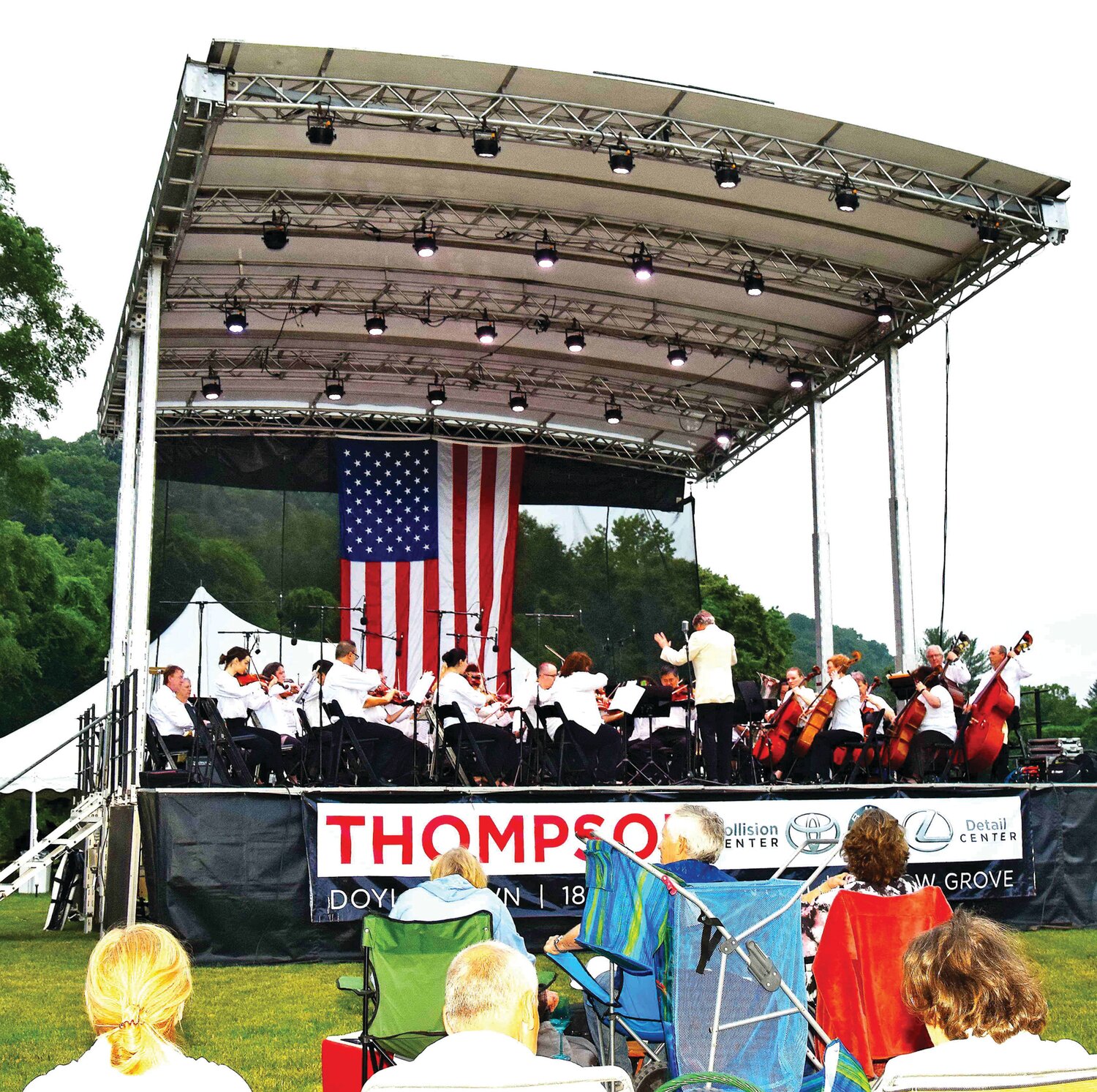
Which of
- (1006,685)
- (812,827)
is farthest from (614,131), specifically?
(812,827)

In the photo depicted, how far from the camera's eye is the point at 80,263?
7688 centimetres

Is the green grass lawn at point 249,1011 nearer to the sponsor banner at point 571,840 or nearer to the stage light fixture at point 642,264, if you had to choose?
the sponsor banner at point 571,840

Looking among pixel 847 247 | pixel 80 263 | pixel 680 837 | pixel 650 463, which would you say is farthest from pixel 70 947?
pixel 80 263

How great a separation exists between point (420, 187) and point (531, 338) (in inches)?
141

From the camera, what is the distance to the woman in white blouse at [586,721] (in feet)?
34.4

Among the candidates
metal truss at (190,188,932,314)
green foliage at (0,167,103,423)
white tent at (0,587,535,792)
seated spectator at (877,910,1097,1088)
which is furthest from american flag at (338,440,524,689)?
seated spectator at (877,910,1097,1088)

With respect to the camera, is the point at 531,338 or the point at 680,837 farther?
the point at 531,338

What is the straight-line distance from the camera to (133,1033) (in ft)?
7.48

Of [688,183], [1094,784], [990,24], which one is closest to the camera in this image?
[1094,784]

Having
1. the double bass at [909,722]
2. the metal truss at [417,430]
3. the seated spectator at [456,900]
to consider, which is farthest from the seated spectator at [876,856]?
the metal truss at [417,430]

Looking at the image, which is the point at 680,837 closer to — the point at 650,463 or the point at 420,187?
the point at 420,187

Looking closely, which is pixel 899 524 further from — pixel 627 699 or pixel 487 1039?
pixel 487 1039

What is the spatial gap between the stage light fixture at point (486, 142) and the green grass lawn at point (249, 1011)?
20.6ft

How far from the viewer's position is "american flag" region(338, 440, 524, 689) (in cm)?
1667
